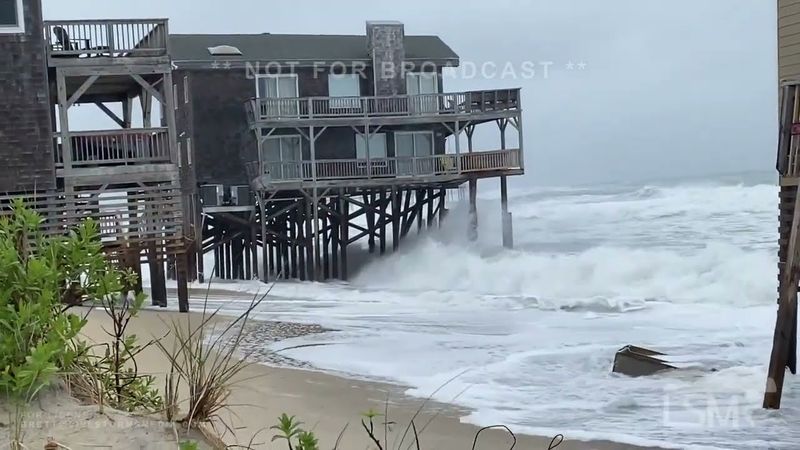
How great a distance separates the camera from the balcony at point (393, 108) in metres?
29.4

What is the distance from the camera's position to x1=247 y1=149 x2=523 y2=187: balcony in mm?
29359

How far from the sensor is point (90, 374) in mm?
3912


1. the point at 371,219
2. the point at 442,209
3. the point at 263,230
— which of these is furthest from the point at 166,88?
the point at 442,209

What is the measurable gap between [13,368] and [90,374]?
41 centimetres

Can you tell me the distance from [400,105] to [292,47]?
16.3 feet

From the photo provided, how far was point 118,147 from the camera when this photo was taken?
1806 cm

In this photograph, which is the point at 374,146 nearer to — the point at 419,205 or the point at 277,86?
the point at 419,205

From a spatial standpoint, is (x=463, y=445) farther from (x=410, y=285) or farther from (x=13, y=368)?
(x=410, y=285)

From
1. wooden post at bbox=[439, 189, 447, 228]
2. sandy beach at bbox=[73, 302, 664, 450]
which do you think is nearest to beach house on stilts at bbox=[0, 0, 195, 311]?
sandy beach at bbox=[73, 302, 664, 450]

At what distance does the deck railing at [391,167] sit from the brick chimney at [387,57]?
307 centimetres

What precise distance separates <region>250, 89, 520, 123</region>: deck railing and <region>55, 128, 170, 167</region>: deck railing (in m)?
11.6

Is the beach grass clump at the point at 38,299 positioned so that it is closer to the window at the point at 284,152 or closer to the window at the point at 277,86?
the window at the point at 284,152

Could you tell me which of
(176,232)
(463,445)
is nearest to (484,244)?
(176,232)

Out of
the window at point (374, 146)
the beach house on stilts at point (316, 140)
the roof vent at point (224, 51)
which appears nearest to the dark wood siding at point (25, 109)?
the beach house on stilts at point (316, 140)
